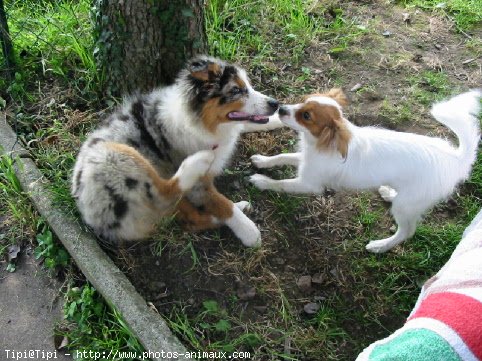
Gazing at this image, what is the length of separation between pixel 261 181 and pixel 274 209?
0.74ft

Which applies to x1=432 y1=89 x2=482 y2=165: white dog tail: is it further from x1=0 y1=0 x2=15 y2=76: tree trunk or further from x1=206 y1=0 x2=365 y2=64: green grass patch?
x1=0 y1=0 x2=15 y2=76: tree trunk

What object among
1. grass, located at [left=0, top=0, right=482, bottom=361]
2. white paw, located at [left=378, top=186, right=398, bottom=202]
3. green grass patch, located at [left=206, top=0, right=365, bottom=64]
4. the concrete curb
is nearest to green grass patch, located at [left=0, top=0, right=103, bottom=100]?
grass, located at [left=0, top=0, right=482, bottom=361]

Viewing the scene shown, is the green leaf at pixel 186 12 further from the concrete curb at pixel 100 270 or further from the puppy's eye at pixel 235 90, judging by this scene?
the concrete curb at pixel 100 270

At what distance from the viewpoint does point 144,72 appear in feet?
11.5

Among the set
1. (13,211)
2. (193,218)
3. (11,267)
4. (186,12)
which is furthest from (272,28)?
(11,267)

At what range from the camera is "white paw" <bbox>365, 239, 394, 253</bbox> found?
3041 millimetres

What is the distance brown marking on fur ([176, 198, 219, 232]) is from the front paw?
1.56 feet

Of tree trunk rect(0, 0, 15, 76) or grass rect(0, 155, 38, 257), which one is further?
tree trunk rect(0, 0, 15, 76)

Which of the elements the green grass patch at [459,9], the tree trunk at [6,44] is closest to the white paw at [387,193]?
the green grass patch at [459,9]

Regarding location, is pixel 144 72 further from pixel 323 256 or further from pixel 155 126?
pixel 323 256

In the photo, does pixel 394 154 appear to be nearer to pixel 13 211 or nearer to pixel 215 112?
pixel 215 112

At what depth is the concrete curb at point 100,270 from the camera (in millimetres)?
2471

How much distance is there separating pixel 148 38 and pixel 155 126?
28.8 inches

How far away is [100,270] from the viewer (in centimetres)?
276
